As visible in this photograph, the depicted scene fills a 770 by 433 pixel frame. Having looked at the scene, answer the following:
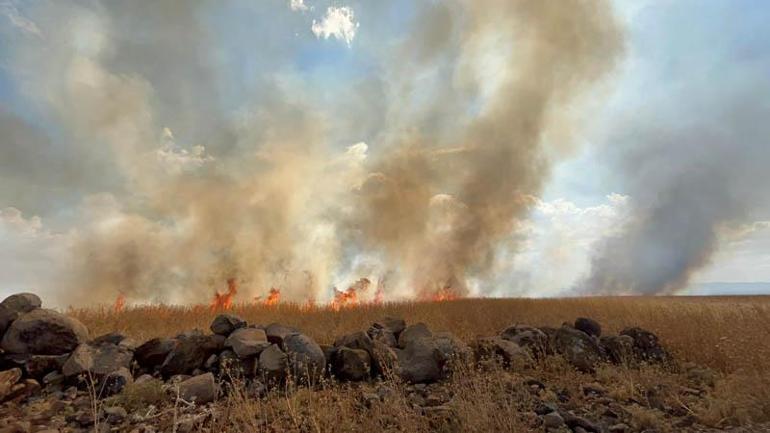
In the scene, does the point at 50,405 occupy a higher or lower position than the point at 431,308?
lower

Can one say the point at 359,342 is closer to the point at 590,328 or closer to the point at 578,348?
the point at 578,348

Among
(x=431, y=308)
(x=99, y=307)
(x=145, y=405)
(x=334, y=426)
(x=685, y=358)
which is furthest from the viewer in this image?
(x=431, y=308)

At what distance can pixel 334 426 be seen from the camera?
19.2 ft

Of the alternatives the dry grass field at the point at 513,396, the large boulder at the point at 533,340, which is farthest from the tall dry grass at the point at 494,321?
the large boulder at the point at 533,340

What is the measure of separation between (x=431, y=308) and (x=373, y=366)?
9.37m

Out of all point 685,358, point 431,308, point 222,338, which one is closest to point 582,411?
point 685,358

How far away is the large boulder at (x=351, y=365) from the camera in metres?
8.87

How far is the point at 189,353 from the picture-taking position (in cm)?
888

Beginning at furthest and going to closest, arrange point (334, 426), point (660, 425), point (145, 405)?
point (145, 405) < point (660, 425) < point (334, 426)

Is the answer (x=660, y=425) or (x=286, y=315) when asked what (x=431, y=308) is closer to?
(x=286, y=315)

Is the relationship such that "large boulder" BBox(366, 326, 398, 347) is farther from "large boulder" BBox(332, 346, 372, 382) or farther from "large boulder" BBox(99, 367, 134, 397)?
"large boulder" BBox(99, 367, 134, 397)

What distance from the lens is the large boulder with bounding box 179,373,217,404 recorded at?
7.28m

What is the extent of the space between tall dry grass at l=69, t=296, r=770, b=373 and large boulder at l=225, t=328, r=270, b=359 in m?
2.50

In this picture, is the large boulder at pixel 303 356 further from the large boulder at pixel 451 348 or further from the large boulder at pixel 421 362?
the large boulder at pixel 451 348
